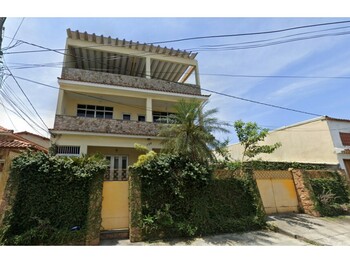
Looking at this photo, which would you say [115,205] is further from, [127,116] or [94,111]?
[94,111]

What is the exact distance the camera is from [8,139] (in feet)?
28.5

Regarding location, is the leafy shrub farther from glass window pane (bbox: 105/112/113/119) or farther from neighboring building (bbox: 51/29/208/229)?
glass window pane (bbox: 105/112/113/119)

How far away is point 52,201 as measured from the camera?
6.28 meters

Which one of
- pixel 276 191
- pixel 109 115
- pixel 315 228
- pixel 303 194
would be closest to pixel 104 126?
pixel 109 115

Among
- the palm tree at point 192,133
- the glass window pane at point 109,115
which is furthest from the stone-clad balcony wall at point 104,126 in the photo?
the palm tree at point 192,133

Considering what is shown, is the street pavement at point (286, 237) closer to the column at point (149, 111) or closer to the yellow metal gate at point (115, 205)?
the yellow metal gate at point (115, 205)

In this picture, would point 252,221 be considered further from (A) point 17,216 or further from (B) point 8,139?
(B) point 8,139

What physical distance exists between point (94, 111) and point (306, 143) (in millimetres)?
16144

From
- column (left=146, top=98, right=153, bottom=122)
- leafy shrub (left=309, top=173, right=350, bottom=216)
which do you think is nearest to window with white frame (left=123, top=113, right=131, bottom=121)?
column (left=146, top=98, right=153, bottom=122)

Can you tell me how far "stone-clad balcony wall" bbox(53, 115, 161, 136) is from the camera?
11.0 metres

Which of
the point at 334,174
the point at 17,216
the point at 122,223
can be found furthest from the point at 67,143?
the point at 334,174

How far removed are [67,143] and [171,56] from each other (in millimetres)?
9348

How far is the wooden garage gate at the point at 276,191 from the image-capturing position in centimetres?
967

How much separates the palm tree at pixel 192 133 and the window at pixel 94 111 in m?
6.64
